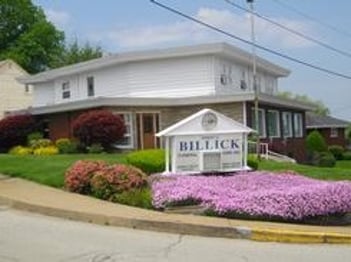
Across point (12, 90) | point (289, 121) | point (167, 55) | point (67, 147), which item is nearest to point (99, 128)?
point (67, 147)

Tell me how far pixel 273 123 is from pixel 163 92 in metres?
6.82

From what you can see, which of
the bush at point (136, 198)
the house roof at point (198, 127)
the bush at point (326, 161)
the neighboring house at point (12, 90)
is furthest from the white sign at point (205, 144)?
the neighboring house at point (12, 90)

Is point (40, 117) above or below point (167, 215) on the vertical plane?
above

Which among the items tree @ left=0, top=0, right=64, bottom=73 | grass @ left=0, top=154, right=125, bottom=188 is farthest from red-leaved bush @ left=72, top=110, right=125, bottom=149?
tree @ left=0, top=0, right=64, bottom=73

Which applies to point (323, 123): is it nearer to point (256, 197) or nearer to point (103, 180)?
point (103, 180)

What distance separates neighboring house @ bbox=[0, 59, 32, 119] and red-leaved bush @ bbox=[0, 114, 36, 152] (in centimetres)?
2047

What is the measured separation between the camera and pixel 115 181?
17.2m

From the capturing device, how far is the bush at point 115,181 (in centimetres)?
1712

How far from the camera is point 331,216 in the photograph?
1565 centimetres

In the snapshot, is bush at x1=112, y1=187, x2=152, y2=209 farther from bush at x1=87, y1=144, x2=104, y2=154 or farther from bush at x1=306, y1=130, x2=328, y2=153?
bush at x1=306, y1=130, x2=328, y2=153

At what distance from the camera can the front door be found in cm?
3859

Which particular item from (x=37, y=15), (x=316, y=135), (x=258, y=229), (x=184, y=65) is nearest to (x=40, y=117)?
(x=184, y=65)

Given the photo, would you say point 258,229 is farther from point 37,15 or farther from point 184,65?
point 37,15

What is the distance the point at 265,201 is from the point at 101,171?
4.16m
